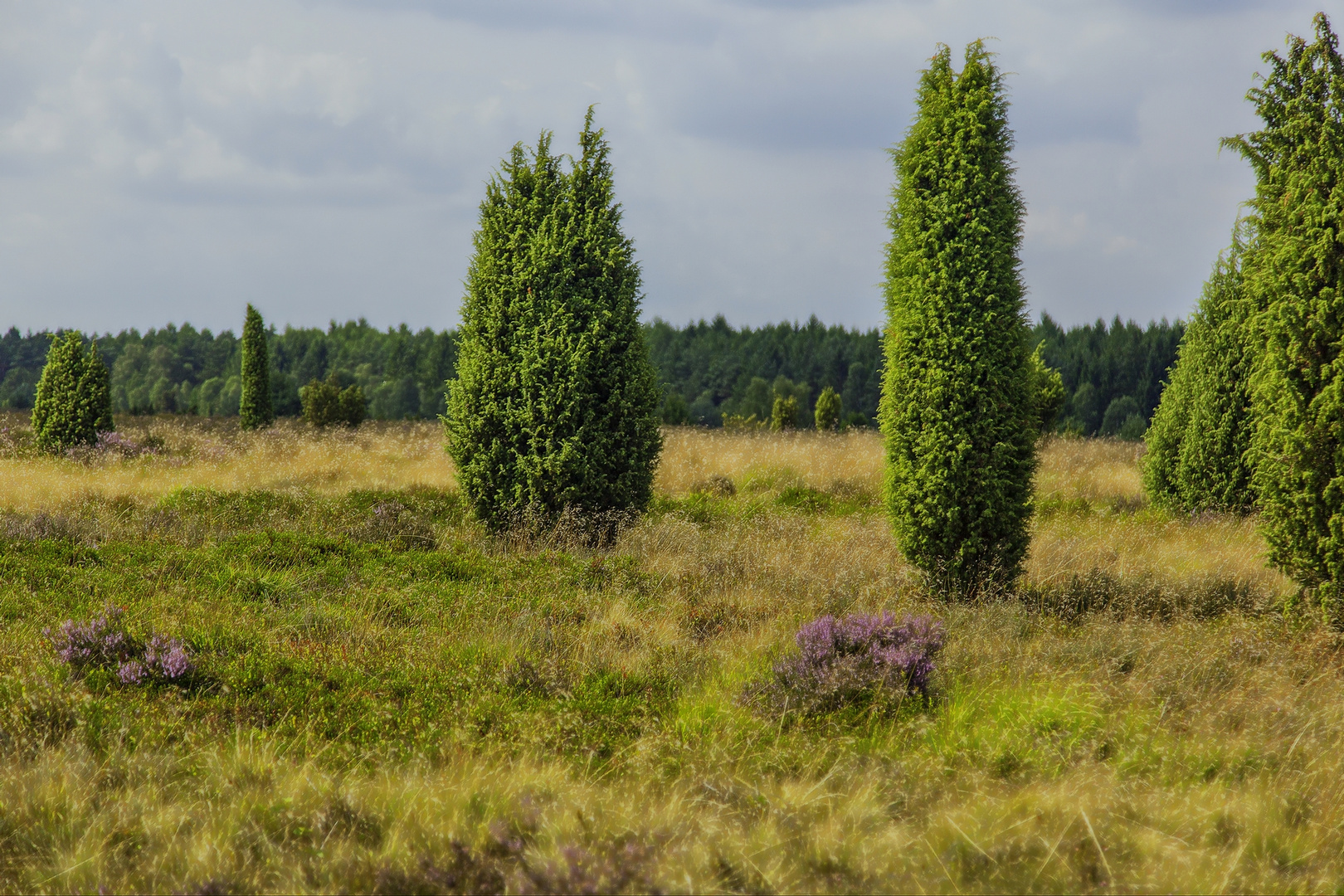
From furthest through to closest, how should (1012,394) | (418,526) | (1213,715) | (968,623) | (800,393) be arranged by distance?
(800,393)
(418,526)
(1012,394)
(968,623)
(1213,715)

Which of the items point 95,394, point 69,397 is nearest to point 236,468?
point 95,394

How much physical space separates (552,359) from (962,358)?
4.75 meters

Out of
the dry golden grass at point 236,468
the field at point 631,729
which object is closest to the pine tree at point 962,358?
the field at point 631,729

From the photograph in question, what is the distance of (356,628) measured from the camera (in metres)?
6.42

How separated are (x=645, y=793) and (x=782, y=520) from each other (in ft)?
25.0

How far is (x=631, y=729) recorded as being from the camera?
16.0 feet

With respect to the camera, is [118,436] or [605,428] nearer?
[605,428]

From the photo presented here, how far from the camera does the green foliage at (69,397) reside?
17562mm

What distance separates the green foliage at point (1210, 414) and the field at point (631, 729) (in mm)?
4018

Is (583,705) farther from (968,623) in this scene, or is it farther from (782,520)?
(782,520)

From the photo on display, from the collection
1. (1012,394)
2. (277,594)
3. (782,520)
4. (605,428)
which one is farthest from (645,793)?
(782,520)

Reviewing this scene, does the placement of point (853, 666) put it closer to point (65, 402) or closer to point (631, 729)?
point (631, 729)

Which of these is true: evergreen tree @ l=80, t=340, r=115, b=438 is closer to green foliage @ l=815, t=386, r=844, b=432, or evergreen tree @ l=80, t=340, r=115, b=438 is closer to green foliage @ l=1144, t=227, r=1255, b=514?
green foliage @ l=1144, t=227, r=1255, b=514

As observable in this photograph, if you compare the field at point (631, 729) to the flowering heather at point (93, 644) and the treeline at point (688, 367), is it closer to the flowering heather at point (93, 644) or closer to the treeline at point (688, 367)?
the flowering heather at point (93, 644)
